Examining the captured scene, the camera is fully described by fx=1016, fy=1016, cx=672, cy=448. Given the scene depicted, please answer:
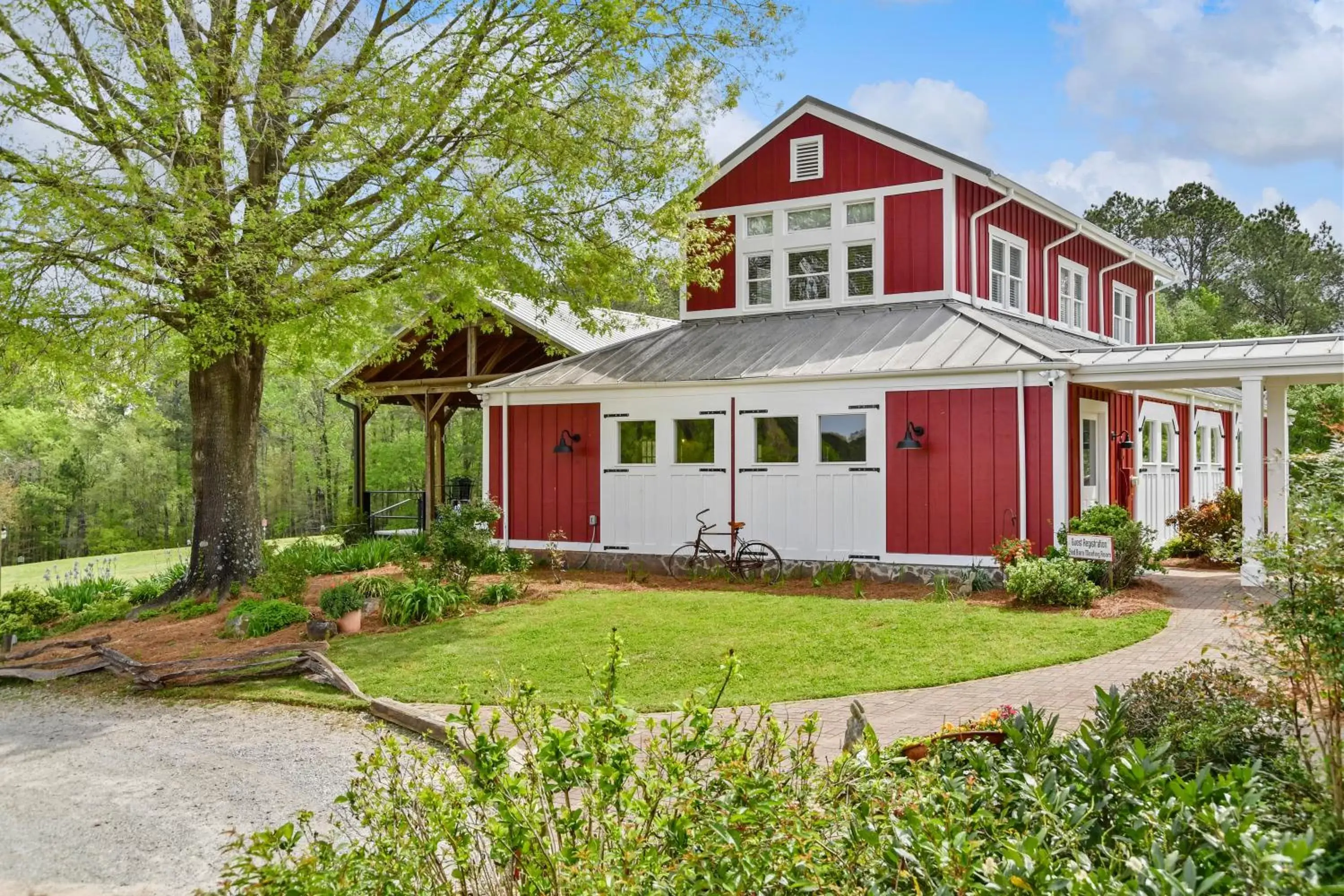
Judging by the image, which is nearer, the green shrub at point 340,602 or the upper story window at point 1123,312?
the green shrub at point 340,602

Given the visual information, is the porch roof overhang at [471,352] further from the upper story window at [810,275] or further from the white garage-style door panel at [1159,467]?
the white garage-style door panel at [1159,467]

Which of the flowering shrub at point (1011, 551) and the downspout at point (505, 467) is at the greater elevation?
the downspout at point (505, 467)

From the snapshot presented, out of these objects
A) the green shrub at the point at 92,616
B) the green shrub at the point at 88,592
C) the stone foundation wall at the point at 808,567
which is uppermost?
the stone foundation wall at the point at 808,567

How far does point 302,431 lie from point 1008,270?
1256 inches

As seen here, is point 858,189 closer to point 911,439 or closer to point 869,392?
point 869,392

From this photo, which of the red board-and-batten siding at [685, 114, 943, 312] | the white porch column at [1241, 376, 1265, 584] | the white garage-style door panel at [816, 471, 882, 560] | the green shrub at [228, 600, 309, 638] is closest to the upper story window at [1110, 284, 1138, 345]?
the red board-and-batten siding at [685, 114, 943, 312]

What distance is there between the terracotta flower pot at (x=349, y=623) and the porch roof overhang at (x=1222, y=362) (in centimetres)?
943

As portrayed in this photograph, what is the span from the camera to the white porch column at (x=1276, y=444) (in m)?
12.9

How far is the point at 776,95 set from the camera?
15469 mm

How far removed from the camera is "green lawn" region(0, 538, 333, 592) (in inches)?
862

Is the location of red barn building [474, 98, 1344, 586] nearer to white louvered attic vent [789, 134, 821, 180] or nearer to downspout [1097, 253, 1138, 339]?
white louvered attic vent [789, 134, 821, 180]

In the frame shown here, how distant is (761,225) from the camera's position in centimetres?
1755

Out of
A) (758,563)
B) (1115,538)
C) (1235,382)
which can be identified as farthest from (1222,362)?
(758,563)

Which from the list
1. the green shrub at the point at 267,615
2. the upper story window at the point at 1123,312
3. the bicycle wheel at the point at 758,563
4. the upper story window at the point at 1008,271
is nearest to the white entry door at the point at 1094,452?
the upper story window at the point at 1008,271
